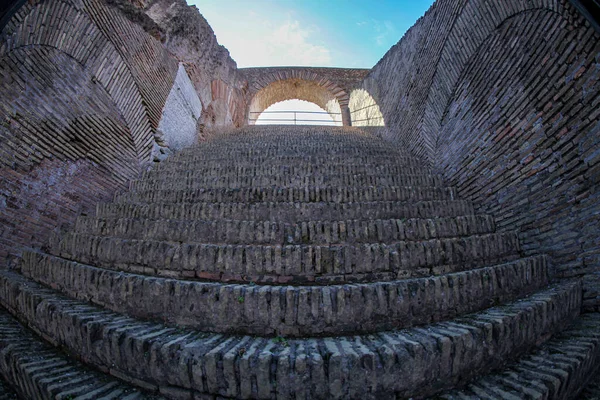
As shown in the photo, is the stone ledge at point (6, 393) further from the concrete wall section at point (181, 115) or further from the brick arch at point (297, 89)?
the brick arch at point (297, 89)

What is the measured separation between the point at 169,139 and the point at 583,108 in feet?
18.6

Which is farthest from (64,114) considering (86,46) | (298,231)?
(298,231)

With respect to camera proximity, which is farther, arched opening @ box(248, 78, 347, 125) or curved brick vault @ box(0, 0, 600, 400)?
arched opening @ box(248, 78, 347, 125)

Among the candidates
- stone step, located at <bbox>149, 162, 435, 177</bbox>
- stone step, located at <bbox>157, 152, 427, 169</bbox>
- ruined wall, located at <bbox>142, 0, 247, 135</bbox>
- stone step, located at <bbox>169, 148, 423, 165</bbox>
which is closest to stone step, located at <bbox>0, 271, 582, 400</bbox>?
stone step, located at <bbox>149, 162, 435, 177</bbox>

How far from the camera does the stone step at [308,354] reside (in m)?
1.25

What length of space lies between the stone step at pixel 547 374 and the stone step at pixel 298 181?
6.84 ft

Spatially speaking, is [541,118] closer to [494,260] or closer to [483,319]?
[494,260]

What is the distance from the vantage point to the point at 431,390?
1340 millimetres

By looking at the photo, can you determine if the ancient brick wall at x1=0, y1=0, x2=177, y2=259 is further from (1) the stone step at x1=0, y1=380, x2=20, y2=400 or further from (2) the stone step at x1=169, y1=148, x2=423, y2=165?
(1) the stone step at x1=0, y1=380, x2=20, y2=400

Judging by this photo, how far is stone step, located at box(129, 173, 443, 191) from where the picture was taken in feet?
11.1

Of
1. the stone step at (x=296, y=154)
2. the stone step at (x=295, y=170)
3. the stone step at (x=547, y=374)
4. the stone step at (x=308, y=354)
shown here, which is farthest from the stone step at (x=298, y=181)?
the stone step at (x=547, y=374)

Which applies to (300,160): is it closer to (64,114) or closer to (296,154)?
(296,154)

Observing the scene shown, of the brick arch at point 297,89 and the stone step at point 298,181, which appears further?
the brick arch at point 297,89

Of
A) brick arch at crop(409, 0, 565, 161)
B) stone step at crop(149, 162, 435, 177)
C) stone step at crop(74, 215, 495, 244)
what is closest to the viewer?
stone step at crop(74, 215, 495, 244)
